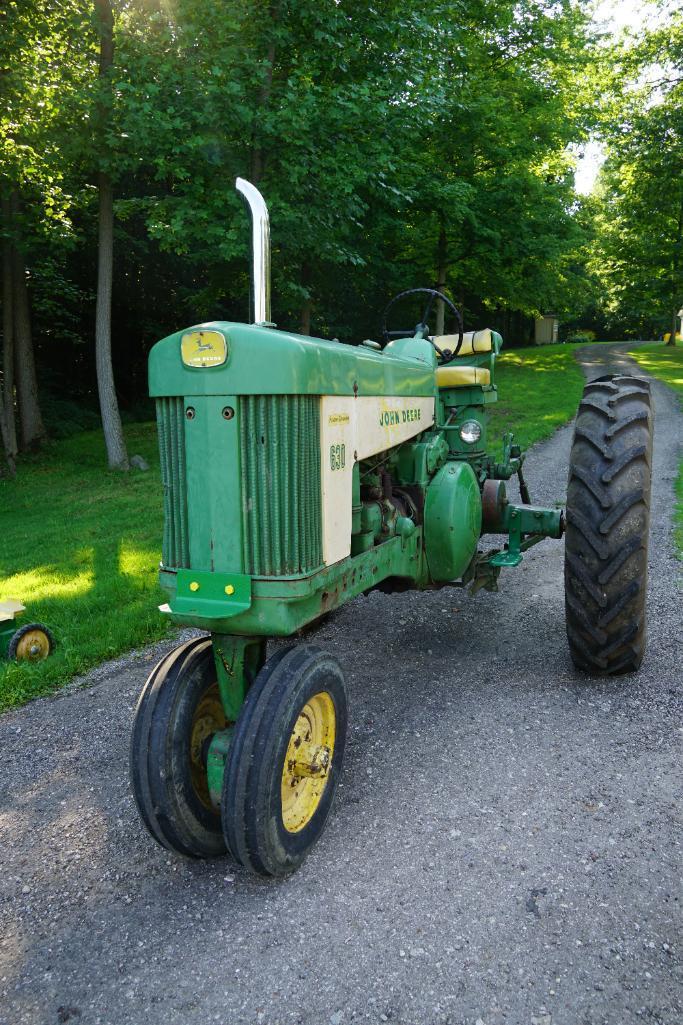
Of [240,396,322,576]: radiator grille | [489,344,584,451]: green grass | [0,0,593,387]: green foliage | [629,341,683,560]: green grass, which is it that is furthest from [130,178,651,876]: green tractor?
[489,344,584,451]: green grass

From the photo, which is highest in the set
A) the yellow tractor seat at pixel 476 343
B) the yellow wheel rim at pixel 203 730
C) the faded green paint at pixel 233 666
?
the yellow tractor seat at pixel 476 343

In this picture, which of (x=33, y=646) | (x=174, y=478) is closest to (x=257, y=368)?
(x=174, y=478)

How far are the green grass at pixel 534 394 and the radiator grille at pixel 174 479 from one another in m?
8.92

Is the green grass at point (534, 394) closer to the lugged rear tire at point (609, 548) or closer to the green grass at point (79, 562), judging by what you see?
the green grass at point (79, 562)

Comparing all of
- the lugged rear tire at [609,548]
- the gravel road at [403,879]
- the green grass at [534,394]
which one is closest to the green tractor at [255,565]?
the gravel road at [403,879]

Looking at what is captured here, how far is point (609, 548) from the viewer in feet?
13.0

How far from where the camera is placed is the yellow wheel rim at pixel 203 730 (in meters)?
2.86

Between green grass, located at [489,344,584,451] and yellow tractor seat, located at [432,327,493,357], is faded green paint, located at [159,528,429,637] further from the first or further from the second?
green grass, located at [489,344,584,451]

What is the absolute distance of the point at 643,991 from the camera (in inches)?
88.0

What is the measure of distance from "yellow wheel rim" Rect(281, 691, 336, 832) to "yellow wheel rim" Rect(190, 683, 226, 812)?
318mm

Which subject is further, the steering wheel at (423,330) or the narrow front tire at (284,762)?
the steering wheel at (423,330)

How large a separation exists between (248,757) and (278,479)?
0.94 meters

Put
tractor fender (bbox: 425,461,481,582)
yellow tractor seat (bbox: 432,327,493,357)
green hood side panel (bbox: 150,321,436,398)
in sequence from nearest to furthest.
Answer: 1. green hood side panel (bbox: 150,321,436,398)
2. tractor fender (bbox: 425,461,481,582)
3. yellow tractor seat (bbox: 432,327,493,357)

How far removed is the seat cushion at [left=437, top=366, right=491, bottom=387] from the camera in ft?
15.7
